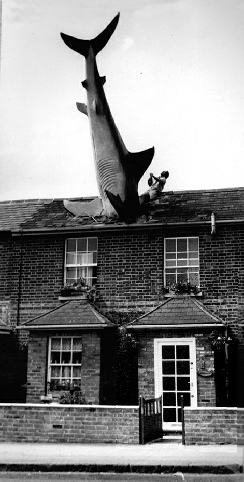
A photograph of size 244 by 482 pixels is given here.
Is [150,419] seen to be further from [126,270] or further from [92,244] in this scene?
[92,244]

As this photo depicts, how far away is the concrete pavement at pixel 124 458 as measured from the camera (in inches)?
402

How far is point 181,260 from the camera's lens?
17359mm

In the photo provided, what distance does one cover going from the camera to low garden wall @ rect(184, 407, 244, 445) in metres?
12.6

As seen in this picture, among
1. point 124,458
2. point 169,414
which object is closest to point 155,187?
point 169,414

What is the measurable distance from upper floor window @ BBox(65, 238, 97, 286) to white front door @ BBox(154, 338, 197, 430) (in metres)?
3.01

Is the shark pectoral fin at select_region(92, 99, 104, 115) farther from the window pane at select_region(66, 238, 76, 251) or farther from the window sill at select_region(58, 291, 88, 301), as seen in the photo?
the window sill at select_region(58, 291, 88, 301)

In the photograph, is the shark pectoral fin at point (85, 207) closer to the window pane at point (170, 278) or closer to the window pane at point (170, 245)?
the window pane at point (170, 245)

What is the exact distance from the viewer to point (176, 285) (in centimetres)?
1689

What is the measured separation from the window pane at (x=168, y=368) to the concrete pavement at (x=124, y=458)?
3.25 meters

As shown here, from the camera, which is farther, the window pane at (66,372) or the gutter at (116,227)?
the gutter at (116,227)

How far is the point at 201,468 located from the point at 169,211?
936 centimetres

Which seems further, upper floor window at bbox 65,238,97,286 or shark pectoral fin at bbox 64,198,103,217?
shark pectoral fin at bbox 64,198,103,217

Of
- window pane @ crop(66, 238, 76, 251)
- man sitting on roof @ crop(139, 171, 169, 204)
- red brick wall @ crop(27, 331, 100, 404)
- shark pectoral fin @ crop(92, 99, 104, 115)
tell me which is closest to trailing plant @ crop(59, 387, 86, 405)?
red brick wall @ crop(27, 331, 100, 404)

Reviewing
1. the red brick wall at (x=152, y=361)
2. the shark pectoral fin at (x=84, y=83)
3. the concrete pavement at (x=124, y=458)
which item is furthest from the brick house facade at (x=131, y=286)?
the shark pectoral fin at (x=84, y=83)
